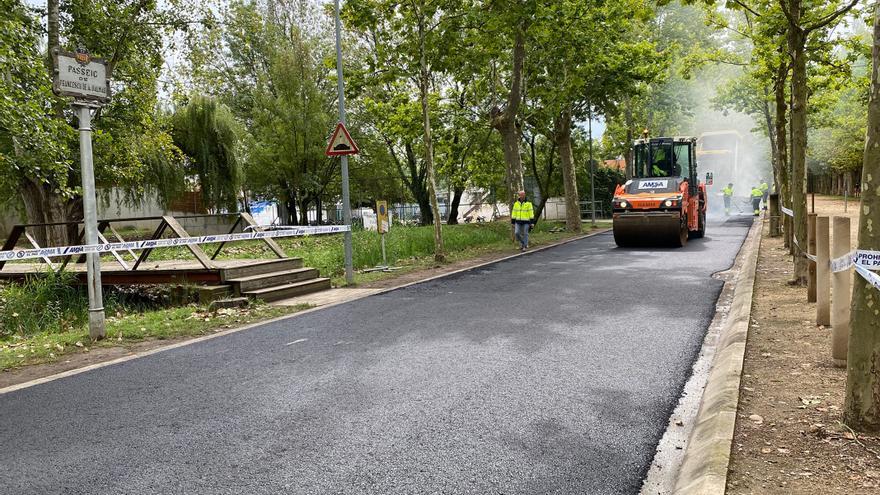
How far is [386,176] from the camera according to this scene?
39.2 m

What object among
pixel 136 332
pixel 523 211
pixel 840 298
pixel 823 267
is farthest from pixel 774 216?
pixel 136 332

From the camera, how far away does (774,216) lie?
1927 cm

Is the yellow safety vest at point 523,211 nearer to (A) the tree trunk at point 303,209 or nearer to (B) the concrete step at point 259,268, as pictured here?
(B) the concrete step at point 259,268

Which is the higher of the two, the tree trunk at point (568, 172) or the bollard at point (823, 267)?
the tree trunk at point (568, 172)

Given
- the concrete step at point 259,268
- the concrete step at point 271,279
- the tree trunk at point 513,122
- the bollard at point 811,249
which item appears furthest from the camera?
the tree trunk at point 513,122

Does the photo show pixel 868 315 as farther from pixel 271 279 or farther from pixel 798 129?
pixel 271 279

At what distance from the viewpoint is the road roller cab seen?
1633cm

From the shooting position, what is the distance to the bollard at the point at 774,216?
1914 centimetres

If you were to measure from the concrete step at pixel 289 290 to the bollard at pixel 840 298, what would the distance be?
26.1 ft

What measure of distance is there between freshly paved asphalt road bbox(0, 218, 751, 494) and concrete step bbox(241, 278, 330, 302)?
6.92ft

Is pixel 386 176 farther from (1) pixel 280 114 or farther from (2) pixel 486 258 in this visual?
(2) pixel 486 258

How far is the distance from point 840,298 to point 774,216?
16.1 m

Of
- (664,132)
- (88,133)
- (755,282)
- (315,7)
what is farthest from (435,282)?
(664,132)

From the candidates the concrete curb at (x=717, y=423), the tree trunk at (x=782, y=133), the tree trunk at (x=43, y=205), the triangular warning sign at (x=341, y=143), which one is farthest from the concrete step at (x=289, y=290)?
the tree trunk at (x=43, y=205)
